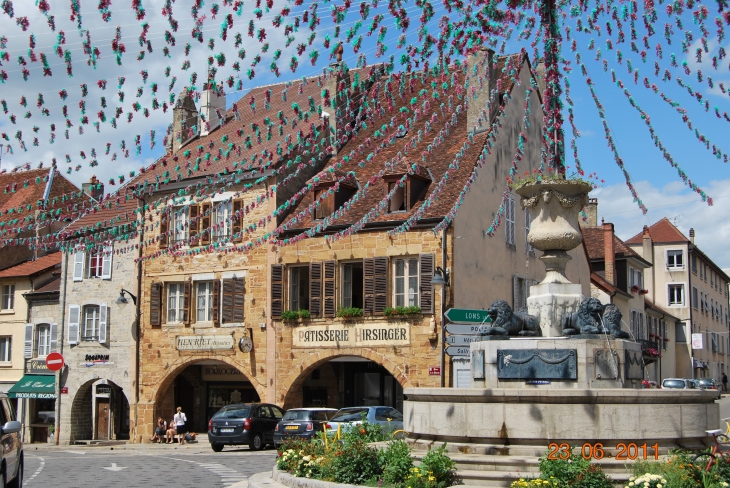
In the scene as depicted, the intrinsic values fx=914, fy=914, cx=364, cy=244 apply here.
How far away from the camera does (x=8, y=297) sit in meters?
38.2

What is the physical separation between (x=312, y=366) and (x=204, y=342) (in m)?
4.23

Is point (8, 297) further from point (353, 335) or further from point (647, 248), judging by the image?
point (647, 248)

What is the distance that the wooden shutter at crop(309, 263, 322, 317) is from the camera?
92.7 ft

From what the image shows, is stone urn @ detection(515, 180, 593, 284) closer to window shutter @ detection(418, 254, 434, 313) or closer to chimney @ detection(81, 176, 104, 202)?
window shutter @ detection(418, 254, 434, 313)

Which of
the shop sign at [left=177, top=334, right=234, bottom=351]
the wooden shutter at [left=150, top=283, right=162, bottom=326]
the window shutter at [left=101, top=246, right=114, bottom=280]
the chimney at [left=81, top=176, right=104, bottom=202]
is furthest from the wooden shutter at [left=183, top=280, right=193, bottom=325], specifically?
the chimney at [left=81, top=176, right=104, bottom=202]

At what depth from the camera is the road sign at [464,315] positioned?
63.8ft

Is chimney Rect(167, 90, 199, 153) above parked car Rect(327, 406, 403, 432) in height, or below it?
above

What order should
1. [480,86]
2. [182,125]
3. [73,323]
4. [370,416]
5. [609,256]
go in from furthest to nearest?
[609,256]
[182,125]
[73,323]
[480,86]
[370,416]

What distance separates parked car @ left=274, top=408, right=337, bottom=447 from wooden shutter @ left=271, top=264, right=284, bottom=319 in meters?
6.01

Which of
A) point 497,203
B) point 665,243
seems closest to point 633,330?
point 665,243

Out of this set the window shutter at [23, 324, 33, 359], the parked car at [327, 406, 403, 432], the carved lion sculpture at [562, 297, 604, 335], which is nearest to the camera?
the carved lion sculpture at [562, 297, 604, 335]

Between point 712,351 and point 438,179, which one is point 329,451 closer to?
point 438,179

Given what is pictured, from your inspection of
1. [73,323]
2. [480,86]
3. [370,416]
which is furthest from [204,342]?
[480,86]

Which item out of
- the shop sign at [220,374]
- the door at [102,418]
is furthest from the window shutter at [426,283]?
the door at [102,418]
